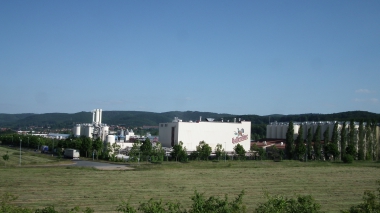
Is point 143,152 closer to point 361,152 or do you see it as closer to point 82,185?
point 82,185

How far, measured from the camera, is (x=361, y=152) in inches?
2210

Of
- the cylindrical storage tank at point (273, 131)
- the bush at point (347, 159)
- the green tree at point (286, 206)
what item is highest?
the cylindrical storage tank at point (273, 131)

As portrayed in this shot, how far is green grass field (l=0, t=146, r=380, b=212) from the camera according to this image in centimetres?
2100

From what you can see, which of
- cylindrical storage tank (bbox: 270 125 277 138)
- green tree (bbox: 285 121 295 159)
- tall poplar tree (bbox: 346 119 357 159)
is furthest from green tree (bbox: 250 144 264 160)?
cylindrical storage tank (bbox: 270 125 277 138)

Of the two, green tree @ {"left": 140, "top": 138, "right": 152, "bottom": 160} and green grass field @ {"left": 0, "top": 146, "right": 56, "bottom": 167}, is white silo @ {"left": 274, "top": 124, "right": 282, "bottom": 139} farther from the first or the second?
green grass field @ {"left": 0, "top": 146, "right": 56, "bottom": 167}

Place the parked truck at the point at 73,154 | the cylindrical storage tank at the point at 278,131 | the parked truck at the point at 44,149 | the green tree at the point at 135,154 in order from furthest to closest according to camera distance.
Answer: the cylindrical storage tank at the point at 278,131
the parked truck at the point at 44,149
the parked truck at the point at 73,154
the green tree at the point at 135,154

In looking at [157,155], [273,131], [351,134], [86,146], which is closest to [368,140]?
[351,134]

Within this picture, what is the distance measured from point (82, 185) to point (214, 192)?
8.70 m

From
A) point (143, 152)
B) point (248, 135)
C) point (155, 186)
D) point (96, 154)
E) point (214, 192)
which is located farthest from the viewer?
point (248, 135)

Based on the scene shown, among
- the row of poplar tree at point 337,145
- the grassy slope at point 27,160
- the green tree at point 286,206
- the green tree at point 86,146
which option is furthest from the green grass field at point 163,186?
the green tree at point 86,146

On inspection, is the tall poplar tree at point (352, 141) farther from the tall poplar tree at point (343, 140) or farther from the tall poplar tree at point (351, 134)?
the tall poplar tree at point (343, 140)

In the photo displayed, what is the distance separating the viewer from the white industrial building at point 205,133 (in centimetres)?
6069

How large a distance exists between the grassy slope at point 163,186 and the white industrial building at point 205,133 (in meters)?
23.3

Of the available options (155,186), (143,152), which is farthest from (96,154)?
(155,186)
